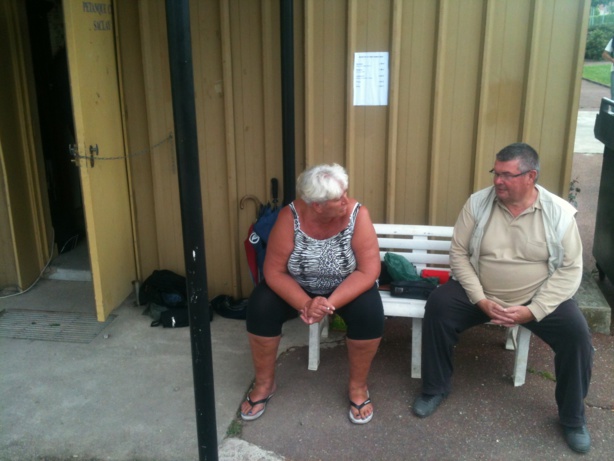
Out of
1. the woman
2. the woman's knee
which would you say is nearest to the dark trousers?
the woman

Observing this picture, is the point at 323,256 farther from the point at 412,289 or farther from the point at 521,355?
the point at 521,355

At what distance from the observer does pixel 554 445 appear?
293 centimetres

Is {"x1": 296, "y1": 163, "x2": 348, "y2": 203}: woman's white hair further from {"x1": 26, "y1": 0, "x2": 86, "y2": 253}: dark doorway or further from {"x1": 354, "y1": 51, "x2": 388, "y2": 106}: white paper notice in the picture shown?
{"x1": 26, "y1": 0, "x2": 86, "y2": 253}: dark doorway

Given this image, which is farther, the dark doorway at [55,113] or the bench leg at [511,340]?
the dark doorway at [55,113]

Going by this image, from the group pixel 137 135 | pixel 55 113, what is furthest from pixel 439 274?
pixel 55 113

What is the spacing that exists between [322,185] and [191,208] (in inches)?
38.3

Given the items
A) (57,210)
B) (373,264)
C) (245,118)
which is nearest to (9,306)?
(57,210)

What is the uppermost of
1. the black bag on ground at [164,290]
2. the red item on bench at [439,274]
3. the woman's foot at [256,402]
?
the red item on bench at [439,274]

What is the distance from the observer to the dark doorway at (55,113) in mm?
5110

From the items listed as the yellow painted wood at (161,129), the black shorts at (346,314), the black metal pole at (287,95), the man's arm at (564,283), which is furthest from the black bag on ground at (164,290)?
the man's arm at (564,283)

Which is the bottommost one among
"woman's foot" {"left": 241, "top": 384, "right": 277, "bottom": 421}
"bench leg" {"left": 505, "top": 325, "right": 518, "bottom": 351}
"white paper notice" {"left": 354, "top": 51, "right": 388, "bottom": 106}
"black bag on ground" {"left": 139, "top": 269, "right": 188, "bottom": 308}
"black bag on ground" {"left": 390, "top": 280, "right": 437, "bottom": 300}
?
"woman's foot" {"left": 241, "top": 384, "right": 277, "bottom": 421}

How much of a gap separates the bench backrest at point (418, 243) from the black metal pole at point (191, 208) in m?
1.77

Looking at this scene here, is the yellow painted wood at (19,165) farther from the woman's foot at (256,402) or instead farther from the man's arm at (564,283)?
the man's arm at (564,283)

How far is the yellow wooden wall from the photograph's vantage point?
374cm
